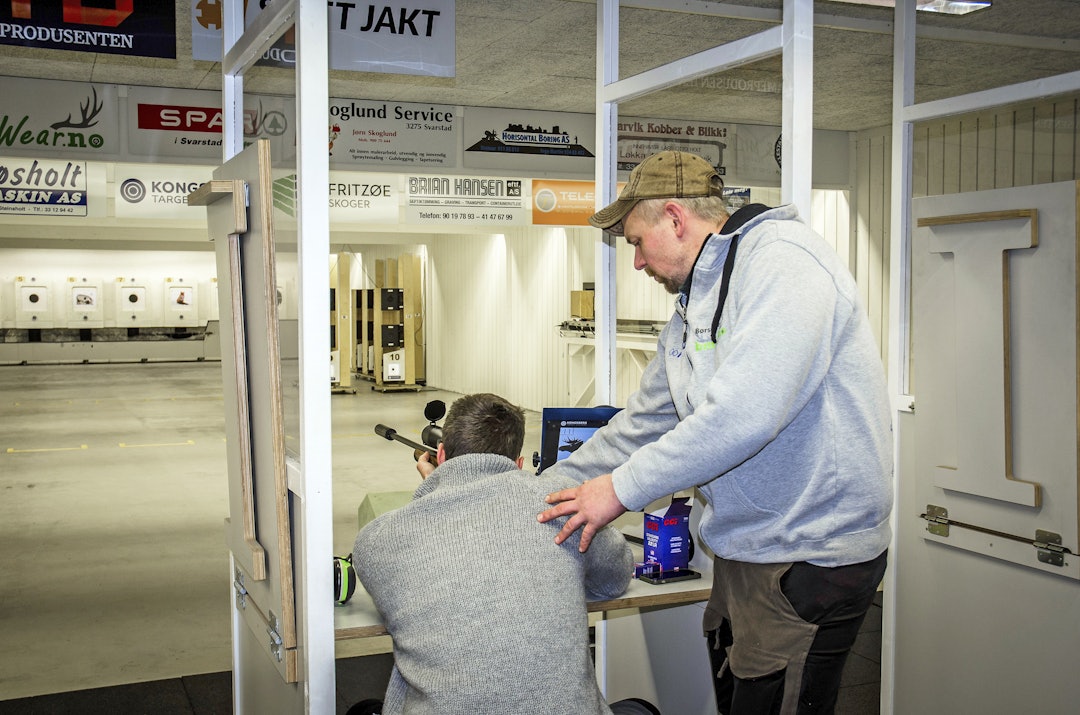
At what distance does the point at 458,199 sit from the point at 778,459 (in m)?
6.87

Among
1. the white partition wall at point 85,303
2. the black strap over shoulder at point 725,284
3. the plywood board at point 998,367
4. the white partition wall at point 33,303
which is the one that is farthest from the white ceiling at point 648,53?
the white partition wall at point 85,303

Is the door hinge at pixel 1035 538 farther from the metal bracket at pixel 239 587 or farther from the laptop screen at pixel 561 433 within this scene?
the metal bracket at pixel 239 587

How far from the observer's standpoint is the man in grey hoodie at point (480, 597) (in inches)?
67.0

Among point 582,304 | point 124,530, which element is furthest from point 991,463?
point 582,304

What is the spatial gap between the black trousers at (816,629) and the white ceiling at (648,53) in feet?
11.7

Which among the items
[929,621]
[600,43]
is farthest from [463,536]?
[929,621]

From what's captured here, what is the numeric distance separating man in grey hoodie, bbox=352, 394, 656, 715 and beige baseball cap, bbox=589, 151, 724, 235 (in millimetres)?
599

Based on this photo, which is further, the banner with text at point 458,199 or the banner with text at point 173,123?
the banner with text at point 458,199

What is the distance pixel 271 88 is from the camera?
2527 millimetres

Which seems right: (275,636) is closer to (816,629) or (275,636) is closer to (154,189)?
(816,629)

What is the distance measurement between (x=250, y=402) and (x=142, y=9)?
2942 millimetres

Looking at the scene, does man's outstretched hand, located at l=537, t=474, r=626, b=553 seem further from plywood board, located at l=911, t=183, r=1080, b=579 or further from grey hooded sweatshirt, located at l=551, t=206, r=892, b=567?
plywood board, located at l=911, t=183, r=1080, b=579

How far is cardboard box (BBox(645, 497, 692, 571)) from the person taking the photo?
2.64 metres

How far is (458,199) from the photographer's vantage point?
8414 mm
